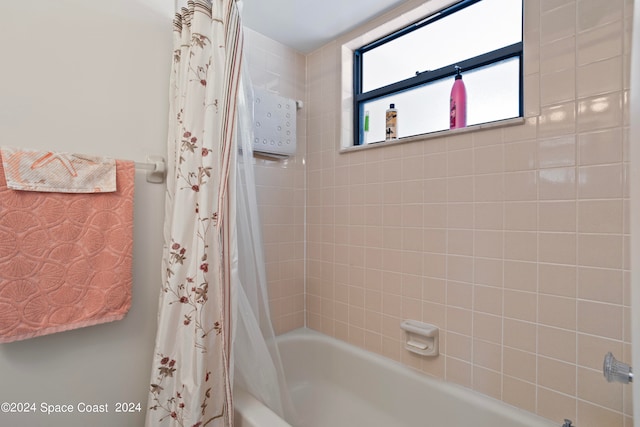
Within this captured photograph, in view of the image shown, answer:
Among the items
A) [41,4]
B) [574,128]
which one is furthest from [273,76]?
[574,128]

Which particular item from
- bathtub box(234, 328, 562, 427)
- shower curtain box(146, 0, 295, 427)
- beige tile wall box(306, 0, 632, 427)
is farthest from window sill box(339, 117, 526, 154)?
bathtub box(234, 328, 562, 427)

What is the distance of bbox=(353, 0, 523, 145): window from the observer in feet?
4.35

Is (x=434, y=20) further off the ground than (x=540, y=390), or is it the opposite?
(x=434, y=20)

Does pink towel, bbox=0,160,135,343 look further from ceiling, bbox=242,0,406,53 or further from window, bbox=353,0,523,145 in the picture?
window, bbox=353,0,523,145

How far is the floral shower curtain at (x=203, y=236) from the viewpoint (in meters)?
1.05

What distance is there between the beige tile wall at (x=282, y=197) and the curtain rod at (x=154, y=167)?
0.64 metres

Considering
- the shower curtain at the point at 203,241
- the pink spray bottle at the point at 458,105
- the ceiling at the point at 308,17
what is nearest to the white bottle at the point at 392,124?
the pink spray bottle at the point at 458,105

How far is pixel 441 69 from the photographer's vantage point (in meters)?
1.50

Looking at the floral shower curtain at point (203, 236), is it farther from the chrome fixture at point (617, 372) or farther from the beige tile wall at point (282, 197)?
the chrome fixture at point (617, 372)

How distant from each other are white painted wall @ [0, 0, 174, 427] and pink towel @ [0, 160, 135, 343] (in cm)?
9

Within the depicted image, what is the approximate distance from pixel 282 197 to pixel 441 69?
1.09 metres

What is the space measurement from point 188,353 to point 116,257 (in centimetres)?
41

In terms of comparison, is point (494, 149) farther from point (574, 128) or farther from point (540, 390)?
point (540, 390)

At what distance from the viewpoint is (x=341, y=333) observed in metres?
1.81
